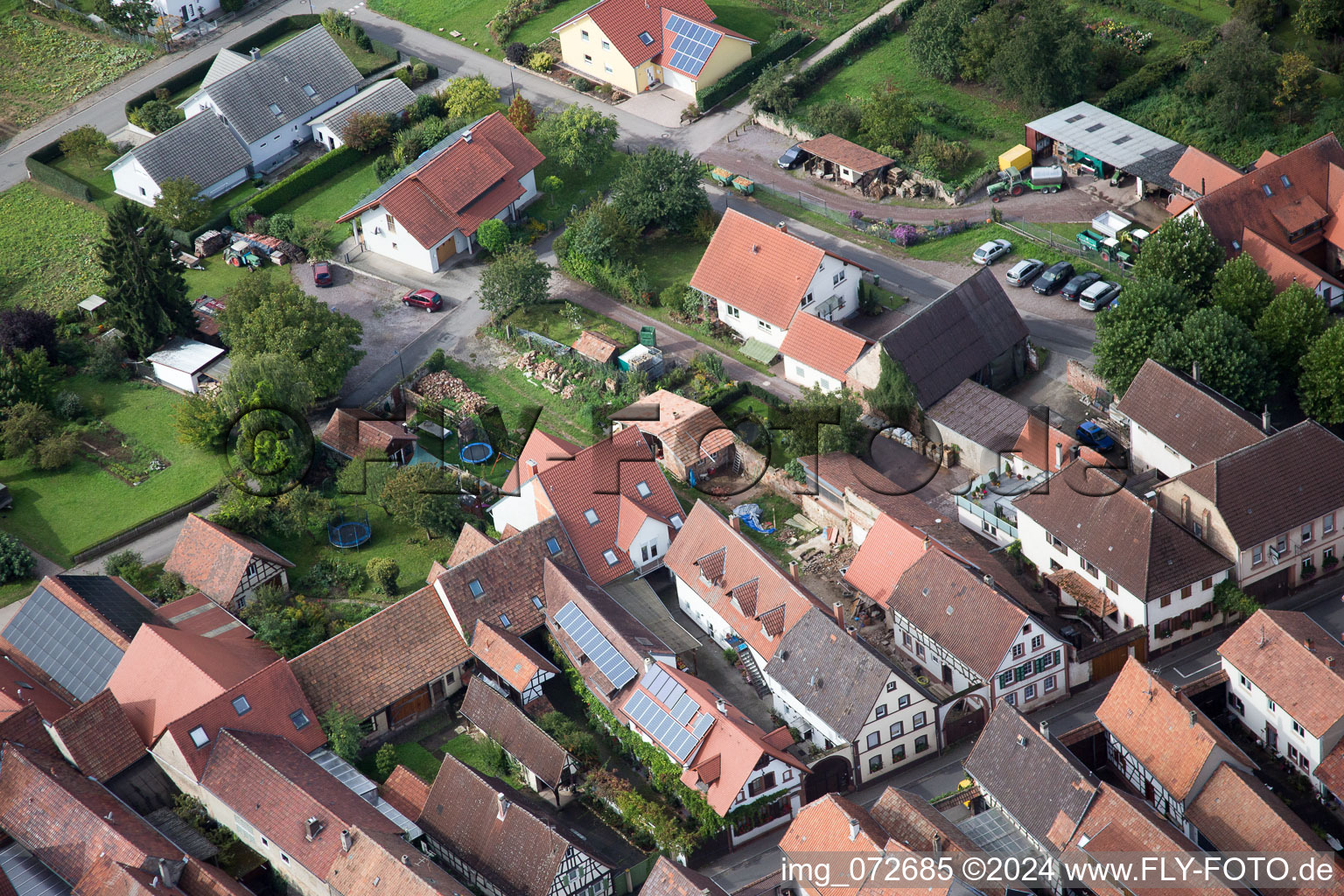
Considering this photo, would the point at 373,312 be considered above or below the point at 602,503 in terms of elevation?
below

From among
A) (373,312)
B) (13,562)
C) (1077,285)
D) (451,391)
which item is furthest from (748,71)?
(13,562)

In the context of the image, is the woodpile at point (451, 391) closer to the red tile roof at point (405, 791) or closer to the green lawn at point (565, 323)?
the green lawn at point (565, 323)

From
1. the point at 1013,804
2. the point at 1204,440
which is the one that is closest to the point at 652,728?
the point at 1013,804

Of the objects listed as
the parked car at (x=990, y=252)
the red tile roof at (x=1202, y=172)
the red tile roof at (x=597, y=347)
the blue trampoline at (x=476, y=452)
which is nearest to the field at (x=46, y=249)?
the blue trampoline at (x=476, y=452)

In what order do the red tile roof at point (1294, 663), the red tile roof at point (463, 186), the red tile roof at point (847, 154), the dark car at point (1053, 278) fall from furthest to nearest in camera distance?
the red tile roof at point (847, 154), the red tile roof at point (463, 186), the dark car at point (1053, 278), the red tile roof at point (1294, 663)

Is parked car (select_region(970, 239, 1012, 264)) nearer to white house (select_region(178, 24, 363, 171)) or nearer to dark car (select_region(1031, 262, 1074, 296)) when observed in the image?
dark car (select_region(1031, 262, 1074, 296))

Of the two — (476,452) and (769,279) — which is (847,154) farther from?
(476,452)
